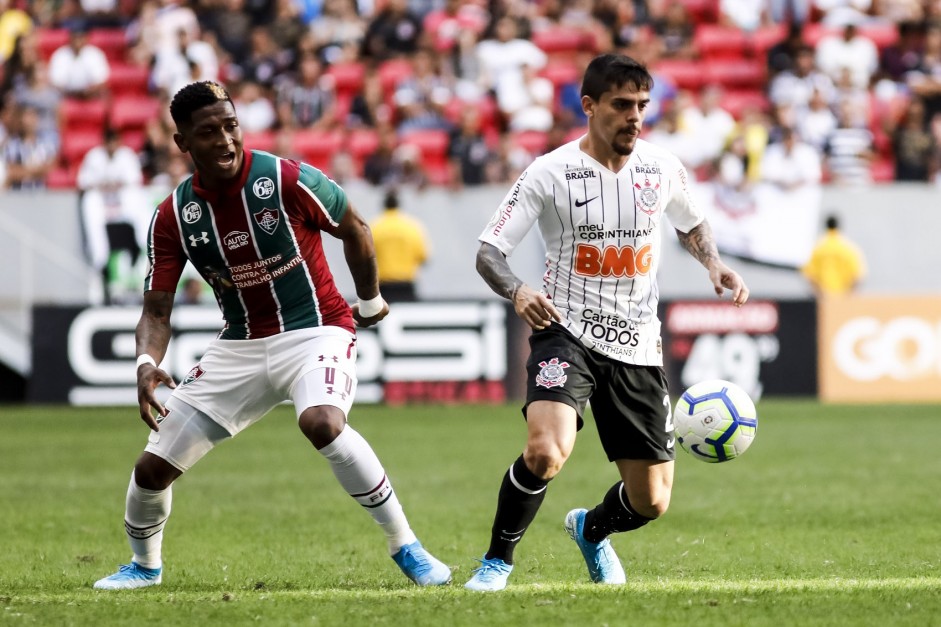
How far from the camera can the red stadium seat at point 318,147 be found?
20.2m

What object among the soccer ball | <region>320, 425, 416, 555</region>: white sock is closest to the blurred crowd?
the soccer ball

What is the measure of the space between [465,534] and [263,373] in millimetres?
2591

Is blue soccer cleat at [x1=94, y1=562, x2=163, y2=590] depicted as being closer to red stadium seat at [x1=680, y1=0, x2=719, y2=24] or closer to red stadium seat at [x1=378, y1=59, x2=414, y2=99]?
red stadium seat at [x1=378, y1=59, x2=414, y2=99]

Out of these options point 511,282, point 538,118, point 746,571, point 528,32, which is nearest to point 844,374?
point 538,118

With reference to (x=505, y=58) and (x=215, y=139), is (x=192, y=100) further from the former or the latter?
(x=505, y=58)

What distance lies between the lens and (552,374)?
20.6 ft

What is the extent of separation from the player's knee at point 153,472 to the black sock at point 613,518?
6.47ft

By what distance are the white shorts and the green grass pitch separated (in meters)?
0.84

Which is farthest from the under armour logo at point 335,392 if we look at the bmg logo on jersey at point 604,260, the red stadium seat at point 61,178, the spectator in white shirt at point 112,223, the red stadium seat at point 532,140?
the red stadium seat at point 61,178

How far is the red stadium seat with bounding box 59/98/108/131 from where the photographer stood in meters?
21.6

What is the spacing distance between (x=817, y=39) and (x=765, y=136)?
311 cm

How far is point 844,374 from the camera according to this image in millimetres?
17844

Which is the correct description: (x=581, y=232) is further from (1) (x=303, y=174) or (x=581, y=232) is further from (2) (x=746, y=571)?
(2) (x=746, y=571)

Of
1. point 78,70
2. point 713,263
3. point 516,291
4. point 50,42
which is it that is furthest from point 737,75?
point 516,291
